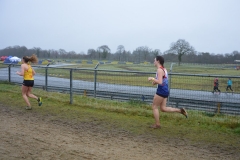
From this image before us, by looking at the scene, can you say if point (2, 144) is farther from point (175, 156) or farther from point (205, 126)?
point (205, 126)

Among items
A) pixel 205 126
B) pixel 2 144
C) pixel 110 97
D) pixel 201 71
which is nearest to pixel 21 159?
pixel 2 144

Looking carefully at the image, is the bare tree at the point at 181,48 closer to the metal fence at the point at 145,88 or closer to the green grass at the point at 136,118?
the metal fence at the point at 145,88

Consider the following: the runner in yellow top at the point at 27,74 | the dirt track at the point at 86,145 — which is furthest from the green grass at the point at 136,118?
the runner in yellow top at the point at 27,74

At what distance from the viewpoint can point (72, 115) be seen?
7.36 m

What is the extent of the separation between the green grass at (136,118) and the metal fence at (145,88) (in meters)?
0.29

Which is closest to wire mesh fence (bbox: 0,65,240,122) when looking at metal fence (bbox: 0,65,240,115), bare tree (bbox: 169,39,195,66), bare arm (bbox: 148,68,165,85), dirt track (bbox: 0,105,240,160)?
metal fence (bbox: 0,65,240,115)

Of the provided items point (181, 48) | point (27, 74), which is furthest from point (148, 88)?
point (181, 48)

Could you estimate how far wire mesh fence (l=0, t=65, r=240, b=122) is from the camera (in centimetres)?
751

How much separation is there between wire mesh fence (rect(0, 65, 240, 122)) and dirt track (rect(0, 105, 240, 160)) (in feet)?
8.97

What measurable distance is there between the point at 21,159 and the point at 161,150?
8.13ft

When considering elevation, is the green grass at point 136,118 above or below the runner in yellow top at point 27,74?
below

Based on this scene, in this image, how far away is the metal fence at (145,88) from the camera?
7512 millimetres

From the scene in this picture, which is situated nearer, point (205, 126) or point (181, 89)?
point (205, 126)

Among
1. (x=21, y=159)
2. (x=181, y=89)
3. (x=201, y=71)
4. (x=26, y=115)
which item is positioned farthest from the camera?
(x=201, y=71)
